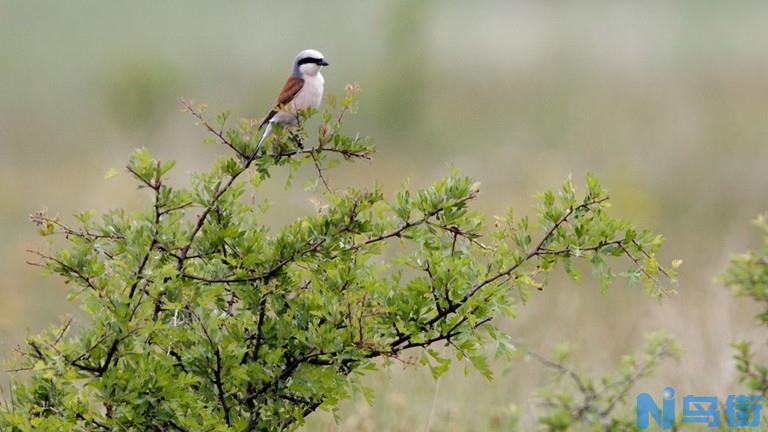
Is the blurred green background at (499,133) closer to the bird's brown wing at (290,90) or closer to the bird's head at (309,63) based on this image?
the bird's brown wing at (290,90)

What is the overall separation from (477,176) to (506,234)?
337 inches

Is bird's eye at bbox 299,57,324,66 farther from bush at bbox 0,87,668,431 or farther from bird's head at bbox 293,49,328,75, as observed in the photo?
bush at bbox 0,87,668,431

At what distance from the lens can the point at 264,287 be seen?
3328 millimetres

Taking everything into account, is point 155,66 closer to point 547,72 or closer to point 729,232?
point 547,72

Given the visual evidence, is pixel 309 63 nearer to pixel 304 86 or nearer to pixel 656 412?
pixel 304 86

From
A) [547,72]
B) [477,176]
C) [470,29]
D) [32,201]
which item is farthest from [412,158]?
[470,29]

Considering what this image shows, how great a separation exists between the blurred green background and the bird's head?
0.93m

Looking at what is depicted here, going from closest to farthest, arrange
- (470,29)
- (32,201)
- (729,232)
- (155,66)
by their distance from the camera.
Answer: (729,232) < (32,201) < (155,66) < (470,29)

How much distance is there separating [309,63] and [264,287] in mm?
1595

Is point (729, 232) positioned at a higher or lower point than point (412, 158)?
lower

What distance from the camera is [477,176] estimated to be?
12.0m

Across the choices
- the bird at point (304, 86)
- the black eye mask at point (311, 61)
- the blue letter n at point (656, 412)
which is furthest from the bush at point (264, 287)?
the black eye mask at point (311, 61)

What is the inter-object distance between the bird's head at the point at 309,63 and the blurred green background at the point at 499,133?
0.93m

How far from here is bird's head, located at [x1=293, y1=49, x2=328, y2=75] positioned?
4.64m
